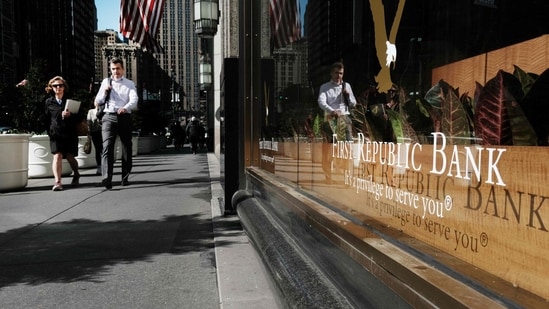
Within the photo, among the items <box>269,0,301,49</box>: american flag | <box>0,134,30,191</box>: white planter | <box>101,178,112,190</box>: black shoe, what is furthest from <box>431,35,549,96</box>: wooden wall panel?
<box>0,134,30,191</box>: white planter

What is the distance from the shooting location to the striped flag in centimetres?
944

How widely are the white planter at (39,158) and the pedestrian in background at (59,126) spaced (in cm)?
212

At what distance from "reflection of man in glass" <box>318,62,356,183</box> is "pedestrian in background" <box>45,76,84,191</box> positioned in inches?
251

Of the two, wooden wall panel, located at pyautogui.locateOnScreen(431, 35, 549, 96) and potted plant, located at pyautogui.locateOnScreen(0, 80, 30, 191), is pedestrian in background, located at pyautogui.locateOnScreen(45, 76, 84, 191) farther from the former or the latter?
wooden wall panel, located at pyautogui.locateOnScreen(431, 35, 549, 96)

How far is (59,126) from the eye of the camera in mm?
7605

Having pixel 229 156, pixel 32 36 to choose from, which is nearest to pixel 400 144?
pixel 229 156

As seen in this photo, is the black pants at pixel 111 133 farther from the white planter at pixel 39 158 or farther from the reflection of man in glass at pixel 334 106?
the reflection of man in glass at pixel 334 106

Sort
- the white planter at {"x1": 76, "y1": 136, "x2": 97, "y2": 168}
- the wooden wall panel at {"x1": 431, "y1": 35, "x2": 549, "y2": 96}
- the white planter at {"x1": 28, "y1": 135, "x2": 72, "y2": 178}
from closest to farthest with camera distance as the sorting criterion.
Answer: the wooden wall panel at {"x1": 431, "y1": 35, "x2": 549, "y2": 96} → the white planter at {"x1": 28, "y1": 135, "x2": 72, "y2": 178} → the white planter at {"x1": 76, "y1": 136, "x2": 97, "y2": 168}

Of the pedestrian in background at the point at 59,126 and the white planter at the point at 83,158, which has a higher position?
the pedestrian in background at the point at 59,126

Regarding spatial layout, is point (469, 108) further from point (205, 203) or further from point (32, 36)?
point (32, 36)

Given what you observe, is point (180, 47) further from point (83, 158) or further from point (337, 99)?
point (337, 99)

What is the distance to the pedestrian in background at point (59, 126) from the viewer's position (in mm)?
7586

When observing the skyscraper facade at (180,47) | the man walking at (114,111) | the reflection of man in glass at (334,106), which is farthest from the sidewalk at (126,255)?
the skyscraper facade at (180,47)

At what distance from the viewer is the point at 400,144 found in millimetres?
1517
